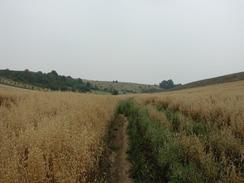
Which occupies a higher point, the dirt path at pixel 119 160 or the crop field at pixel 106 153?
the crop field at pixel 106 153

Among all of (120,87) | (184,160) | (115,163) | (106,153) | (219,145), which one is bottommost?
(120,87)

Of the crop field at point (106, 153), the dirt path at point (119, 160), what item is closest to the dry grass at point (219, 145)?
the crop field at point (106, 153)

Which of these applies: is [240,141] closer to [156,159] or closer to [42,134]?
[156,159]

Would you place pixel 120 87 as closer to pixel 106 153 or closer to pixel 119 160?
pixel 106 153

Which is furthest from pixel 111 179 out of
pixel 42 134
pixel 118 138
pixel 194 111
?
pixel 194 111

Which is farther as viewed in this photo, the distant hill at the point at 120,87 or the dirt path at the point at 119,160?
the distant hill at the point at 120,87

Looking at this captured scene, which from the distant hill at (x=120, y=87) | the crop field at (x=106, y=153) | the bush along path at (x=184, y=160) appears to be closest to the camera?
the crop field at (x=106, y=153)

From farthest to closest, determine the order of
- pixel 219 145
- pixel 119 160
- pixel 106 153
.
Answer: pixel 106 153 < pixel 119 160 < pixel 219 145

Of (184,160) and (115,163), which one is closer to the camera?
(184,160)

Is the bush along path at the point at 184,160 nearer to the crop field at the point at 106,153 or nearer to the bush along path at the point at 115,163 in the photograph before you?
the crop field at the point at 106,153

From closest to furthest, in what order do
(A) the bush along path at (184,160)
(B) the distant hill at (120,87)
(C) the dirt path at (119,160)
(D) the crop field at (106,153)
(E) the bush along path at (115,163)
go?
(D) the crop field at (106,153)
(A) the bush along path at (184,160)
(E) the bush along path at (115,163)
(C) the dirt path at (119,160)
(B) the distant hill at (120,87)

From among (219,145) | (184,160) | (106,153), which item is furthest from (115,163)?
(219,145)

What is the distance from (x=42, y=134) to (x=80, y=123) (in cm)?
265

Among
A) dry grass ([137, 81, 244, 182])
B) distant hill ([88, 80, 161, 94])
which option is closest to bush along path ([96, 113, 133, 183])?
dry grass ([137, 81, 244, 182])
